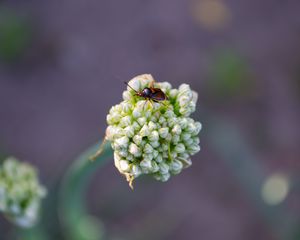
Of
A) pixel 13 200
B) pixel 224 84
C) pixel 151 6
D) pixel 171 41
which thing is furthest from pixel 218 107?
pixel 13 200

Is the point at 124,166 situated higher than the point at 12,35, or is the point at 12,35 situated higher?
the point at 12,35

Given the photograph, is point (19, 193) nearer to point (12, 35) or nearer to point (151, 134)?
point (151, 134)

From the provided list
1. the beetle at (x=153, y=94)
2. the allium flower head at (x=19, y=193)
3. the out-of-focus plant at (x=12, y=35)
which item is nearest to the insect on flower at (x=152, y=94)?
the beetle at (x=153, y=94)

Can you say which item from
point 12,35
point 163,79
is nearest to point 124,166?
point 163,79

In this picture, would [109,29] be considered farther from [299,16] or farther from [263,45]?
[299,16]

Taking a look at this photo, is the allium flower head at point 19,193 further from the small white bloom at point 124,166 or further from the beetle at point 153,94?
the beetle at point 153,94
